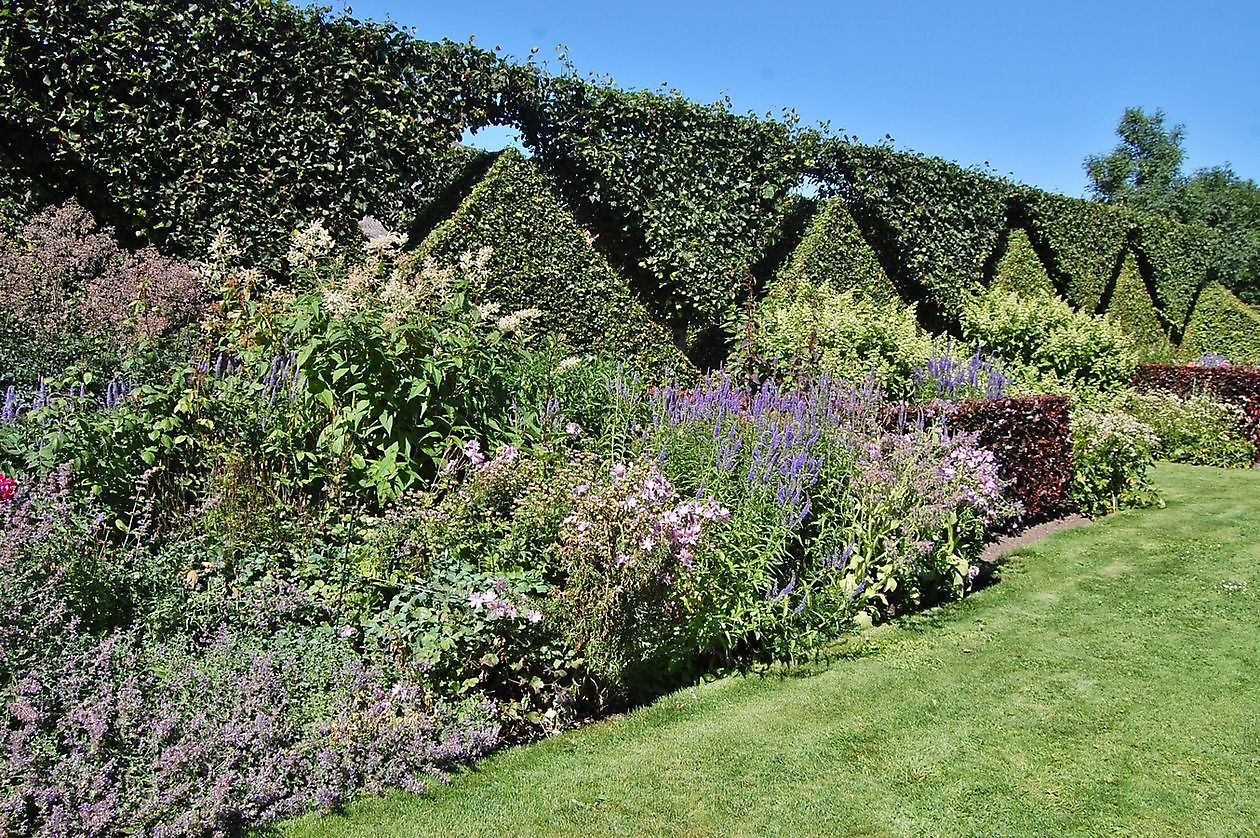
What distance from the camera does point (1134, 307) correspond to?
64.6 feet

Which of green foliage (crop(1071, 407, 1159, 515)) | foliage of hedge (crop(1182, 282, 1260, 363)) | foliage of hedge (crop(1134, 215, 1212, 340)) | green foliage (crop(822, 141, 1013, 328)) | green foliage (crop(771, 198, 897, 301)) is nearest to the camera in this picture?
green foliage (crop(1071, 407, 1159, 515))

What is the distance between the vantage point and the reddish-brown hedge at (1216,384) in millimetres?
10781

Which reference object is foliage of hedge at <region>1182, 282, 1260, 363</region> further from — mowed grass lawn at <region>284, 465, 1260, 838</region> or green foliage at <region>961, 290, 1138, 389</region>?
mowed grass lawn at <region>284, 465, 1260, 838</region>

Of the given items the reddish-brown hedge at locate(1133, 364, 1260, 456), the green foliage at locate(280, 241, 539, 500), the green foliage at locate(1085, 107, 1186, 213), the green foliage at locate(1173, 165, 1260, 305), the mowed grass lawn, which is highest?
the green foliage at locate(1085, 107, 1186, 213)

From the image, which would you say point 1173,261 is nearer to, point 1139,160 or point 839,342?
point 839,342

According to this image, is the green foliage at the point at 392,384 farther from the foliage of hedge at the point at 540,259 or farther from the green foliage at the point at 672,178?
the green foliage at the point at 672,178

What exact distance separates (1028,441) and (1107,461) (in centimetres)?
107

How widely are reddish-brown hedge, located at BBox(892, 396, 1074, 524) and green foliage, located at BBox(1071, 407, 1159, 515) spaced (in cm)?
14

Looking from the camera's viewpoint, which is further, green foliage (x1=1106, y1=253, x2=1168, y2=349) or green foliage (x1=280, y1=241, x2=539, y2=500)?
green foliage (x1=1106, y1=253, x2=1168, y2=349)

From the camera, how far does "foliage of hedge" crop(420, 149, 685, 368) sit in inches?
338

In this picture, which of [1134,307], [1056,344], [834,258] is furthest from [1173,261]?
[834,258]

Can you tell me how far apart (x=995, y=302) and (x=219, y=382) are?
11.8 meters

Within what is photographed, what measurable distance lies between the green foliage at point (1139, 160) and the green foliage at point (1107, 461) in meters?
42.2

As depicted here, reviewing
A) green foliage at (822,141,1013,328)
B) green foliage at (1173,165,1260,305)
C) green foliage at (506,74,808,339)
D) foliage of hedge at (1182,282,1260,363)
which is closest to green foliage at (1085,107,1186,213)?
green foliage at (1173,165,1260,305)
